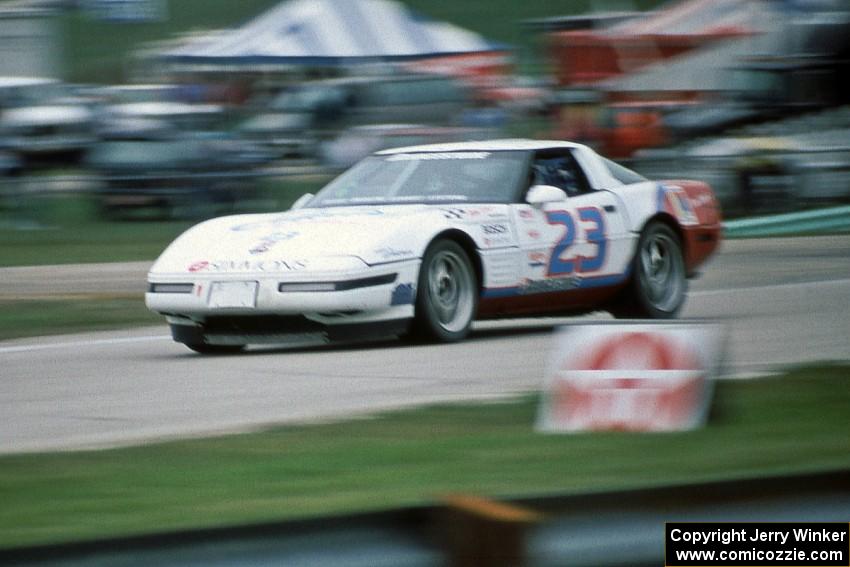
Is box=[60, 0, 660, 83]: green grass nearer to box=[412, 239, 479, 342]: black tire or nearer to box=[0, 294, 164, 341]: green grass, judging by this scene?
box=[0, 294, 164, 341]: green grass

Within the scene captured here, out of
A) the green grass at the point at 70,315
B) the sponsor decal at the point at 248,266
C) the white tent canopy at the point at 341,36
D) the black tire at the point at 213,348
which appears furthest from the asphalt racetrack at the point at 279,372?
the white tent canopy at the point at 341,36

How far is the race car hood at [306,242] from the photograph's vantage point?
31.2 feet

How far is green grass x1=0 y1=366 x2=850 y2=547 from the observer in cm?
520

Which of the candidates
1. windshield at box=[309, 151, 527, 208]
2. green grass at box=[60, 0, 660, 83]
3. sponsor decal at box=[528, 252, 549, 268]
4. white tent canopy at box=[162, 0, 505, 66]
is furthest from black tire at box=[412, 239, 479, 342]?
green grass at box=[60, 0, 660, 83]

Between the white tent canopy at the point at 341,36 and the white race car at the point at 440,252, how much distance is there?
13760 millimetres

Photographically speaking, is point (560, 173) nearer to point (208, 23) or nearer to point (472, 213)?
point (472, 213)

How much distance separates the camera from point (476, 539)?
3100 millimetres

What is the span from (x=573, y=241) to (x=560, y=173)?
583mm

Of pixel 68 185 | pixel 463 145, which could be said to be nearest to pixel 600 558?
pixel 463 145

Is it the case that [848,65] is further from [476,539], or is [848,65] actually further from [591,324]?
[476,539]

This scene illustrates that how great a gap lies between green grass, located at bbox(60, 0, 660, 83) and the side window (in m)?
43.2

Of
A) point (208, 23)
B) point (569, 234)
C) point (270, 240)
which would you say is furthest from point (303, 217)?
point (208, 23)

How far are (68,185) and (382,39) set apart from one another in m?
5.04

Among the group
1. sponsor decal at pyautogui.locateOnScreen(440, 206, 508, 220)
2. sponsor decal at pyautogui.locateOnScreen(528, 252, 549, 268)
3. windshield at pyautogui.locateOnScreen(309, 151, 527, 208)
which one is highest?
windshield at pyautogui.locateOnScreen(309, 151, 527, 208)
